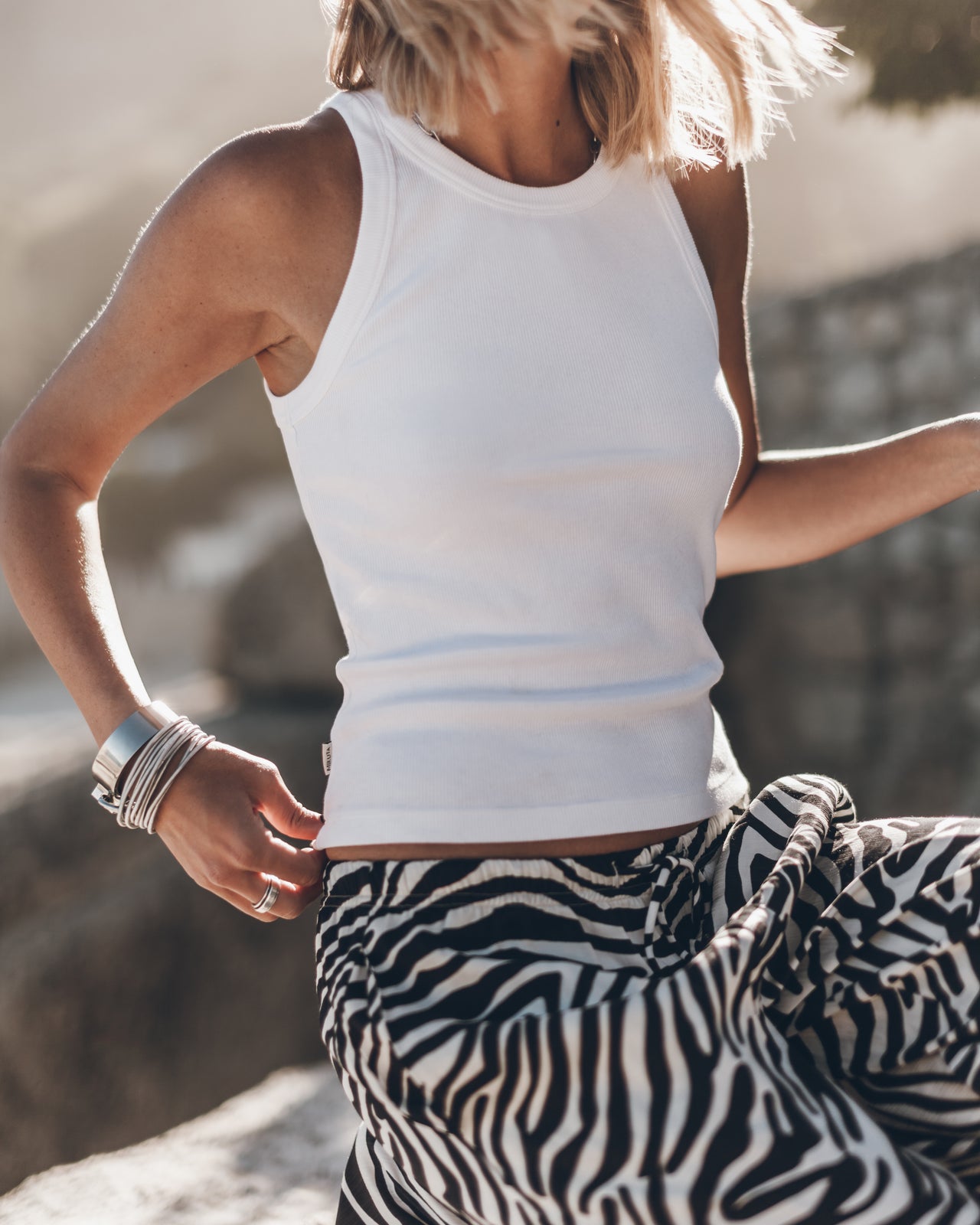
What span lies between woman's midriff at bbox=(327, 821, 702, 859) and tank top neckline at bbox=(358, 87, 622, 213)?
1.52ft

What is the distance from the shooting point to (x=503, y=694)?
0.72m

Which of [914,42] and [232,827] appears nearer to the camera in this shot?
[232,827]

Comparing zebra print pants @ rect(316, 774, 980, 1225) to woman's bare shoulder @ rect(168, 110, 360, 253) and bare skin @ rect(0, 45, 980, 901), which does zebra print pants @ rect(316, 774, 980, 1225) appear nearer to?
bare skin @ rect(0, 45, 980, 901)

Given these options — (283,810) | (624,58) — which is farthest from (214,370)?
(624,58)

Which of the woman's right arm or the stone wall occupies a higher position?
the woman's right arm

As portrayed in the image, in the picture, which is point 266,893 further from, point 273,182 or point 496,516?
point 273,182

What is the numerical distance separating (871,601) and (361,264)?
205 cm

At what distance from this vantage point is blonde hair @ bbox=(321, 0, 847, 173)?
30.9 inches

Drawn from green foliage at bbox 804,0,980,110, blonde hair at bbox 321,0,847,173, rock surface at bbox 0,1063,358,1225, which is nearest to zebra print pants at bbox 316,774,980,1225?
blonde hair at bbox 321,0,847,173

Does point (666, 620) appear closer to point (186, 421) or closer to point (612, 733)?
point (612, 733)

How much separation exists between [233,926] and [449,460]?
1.97 m

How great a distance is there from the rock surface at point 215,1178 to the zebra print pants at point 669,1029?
70 centimetres

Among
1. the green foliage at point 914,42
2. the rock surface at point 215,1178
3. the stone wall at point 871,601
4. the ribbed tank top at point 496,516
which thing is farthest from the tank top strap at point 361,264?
the stone wall at point 871,601

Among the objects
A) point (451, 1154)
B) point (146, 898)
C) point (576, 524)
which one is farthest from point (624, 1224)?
point (146, 898)
